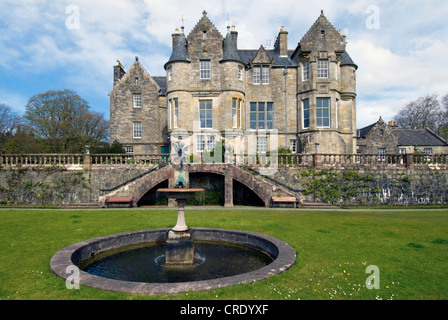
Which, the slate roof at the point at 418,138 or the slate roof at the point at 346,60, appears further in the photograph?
the slate roof at the point at 418,138

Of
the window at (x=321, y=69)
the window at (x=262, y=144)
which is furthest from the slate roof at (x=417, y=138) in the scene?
the window at (x=262, y=144)

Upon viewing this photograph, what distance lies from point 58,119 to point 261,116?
3184 cm

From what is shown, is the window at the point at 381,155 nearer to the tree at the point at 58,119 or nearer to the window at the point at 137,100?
the window at the point at 137,100

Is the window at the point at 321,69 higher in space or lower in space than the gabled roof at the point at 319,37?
lower

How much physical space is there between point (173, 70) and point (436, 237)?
1022 inches

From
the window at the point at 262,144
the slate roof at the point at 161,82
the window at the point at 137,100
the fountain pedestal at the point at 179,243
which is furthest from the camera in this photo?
the slate roof at the point at 161,82

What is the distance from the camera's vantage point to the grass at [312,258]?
540 centimetres

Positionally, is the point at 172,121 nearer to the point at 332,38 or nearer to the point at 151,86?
the point at 151,86

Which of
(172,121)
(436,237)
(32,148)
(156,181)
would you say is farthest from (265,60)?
(32,148)

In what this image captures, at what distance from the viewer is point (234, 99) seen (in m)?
29.8

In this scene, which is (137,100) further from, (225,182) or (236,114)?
(225,182)

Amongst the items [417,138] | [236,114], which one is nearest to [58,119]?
[236,114]

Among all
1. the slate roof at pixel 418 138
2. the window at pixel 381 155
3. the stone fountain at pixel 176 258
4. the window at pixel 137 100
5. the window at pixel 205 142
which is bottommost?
the stone fountain at pixel 176 258

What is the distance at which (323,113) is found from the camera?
97.0 ft
